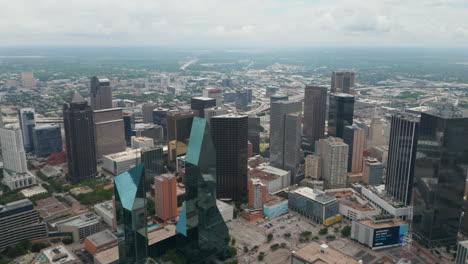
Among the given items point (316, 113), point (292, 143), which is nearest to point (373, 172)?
point (292, 143)

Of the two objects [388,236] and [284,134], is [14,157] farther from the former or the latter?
[388,236]

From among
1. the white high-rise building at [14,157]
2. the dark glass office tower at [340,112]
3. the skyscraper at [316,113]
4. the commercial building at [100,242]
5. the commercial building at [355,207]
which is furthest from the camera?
the skyscraper at [316,113]

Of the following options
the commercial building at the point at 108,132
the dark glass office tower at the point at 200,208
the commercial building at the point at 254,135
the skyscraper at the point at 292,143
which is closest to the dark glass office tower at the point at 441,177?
the skyscraper at the point at 292,143

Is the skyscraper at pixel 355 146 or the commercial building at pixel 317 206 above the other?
the skyscraper at pixel 355 146

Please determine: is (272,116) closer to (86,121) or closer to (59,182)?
(86,121)

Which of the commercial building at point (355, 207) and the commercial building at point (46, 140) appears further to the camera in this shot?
the commercial building at point (46, 140)

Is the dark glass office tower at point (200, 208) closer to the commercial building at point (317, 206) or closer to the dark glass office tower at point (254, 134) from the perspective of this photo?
the commercial building at point (317, 206)
